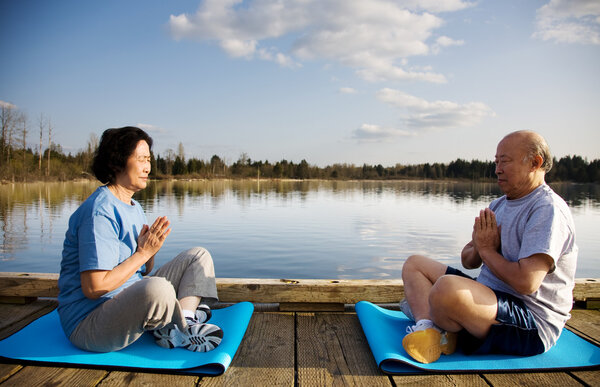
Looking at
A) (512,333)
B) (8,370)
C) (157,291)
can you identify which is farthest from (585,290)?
(8,370)

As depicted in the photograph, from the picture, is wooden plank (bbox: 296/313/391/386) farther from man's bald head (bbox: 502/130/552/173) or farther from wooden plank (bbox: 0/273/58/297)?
wooden plank (bbox: 0/273/58/297)

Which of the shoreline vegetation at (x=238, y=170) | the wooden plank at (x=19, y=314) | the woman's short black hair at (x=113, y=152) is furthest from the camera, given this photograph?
the shoreline vegetation at (x=238, y=170)

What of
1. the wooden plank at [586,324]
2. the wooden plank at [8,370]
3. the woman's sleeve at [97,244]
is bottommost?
the wooden plank at [8,370]

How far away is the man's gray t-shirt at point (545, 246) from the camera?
2248 millimetres

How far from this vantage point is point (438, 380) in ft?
7.52

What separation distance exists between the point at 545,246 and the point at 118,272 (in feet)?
8.29

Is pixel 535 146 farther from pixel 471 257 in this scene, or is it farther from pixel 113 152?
pixel 113 152

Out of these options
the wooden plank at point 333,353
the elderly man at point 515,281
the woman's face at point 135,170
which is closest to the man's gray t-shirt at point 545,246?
the elderly man at point 515,281

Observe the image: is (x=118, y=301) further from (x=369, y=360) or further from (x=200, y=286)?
(x=369, y=360)

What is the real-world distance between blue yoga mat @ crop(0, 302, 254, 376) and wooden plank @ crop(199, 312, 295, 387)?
74 mm

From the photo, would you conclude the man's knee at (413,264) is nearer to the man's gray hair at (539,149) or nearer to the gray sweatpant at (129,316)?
the man's gray hair at (539,149)

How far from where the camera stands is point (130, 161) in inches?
104

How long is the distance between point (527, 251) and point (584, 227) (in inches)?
620

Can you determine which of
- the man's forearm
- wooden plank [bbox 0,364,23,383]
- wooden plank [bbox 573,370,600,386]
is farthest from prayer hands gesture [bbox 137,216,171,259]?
wooden plank [bbox 573,370,600,386]
